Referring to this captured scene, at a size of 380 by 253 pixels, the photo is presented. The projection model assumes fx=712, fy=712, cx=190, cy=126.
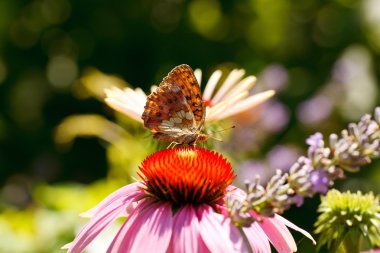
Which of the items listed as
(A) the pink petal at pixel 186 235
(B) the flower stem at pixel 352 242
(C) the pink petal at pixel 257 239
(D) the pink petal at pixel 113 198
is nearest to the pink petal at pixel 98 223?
(D) the pink petal at pixel 113 198

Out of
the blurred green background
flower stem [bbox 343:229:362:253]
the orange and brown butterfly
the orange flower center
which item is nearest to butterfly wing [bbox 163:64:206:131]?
the orange and brown butterfly

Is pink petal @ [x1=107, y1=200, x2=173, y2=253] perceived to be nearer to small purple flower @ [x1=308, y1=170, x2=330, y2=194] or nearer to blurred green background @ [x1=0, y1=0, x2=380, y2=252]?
small purple flower @ [x1=308, y1=170, x2=330, y2=194]

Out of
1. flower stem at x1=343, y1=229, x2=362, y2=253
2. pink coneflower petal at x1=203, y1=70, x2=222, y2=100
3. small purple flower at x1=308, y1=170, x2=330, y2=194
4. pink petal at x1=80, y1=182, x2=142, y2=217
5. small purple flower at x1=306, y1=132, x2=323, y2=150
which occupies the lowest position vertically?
small purple flower at x1=308, y1=170, x2=330, y2=194

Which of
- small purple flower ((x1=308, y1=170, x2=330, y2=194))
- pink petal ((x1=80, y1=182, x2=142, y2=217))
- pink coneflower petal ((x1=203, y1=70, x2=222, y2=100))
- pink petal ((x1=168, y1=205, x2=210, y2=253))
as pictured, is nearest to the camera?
small purple flower ((x1=308, y1=170, x2=330, y2=194))

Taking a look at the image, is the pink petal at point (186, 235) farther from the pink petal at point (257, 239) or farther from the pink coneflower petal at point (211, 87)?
the pink coneflower petal at point (211, 87)

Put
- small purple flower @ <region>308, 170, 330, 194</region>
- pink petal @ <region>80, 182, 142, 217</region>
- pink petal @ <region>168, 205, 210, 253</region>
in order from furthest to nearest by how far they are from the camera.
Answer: pink petal @ <region>80, 182, 142, 217</region>
pink petal @ <region>168, 205, 210, 253</region>
small purple flower @ <region>308, 170, 330, 194</region>

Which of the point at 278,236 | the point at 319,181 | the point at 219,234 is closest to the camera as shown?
the point at 319,181

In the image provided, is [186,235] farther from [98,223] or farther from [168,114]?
[168,114]

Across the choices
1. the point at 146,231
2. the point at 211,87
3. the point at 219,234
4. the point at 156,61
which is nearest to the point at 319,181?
the point at 219,234
